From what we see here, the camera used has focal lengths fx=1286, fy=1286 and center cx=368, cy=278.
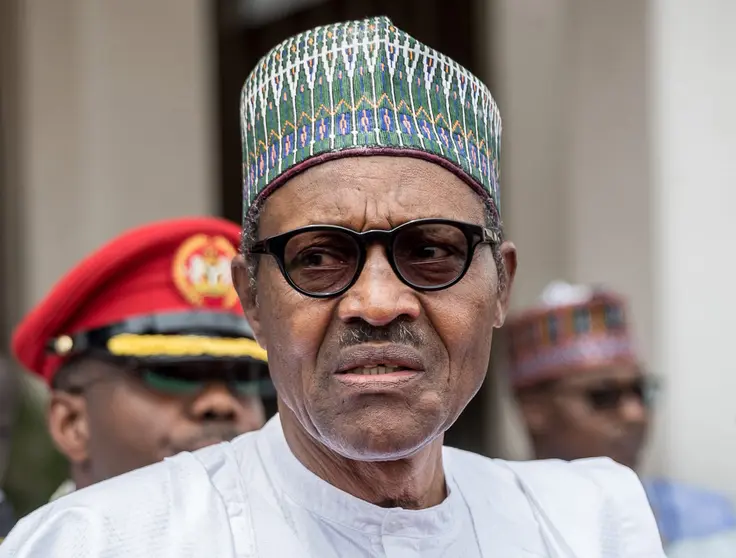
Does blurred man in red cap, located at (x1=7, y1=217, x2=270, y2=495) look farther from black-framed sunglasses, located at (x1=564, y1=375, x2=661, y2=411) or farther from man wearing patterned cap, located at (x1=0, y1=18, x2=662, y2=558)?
black-framed sunglasses, located at (x1=564, y1=375, x2=661, y2=411)

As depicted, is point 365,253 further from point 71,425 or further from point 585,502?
point 71,425

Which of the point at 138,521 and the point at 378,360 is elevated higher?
the point at 378,360

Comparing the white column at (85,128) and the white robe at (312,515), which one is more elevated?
the white column at (85,128)

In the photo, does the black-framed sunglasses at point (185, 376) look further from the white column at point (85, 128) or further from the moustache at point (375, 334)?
the white column at point (85, 128)


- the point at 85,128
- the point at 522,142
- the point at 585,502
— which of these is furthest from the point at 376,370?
the point at 522,142

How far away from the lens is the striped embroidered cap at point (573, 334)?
5.32 metres

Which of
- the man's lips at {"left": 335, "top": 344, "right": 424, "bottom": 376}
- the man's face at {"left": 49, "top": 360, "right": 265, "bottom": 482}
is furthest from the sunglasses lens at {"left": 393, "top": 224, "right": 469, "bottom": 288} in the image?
the man's face at {"left": 49, "top": 360, "right": 265, "bottom": 482}

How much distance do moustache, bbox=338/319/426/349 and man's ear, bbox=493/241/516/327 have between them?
295 mm

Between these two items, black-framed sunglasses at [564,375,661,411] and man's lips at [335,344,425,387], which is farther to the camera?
black-framed sunglasses at [564,375,661,411]

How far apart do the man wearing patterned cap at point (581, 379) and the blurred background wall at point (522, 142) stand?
14 centimetres

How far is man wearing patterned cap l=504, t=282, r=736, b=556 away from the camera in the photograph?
5.09m

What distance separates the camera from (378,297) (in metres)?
2.08

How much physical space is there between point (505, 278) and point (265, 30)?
431cm

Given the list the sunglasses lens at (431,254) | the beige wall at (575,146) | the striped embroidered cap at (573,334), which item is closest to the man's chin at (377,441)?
the sunglasses lens at (431,254)
